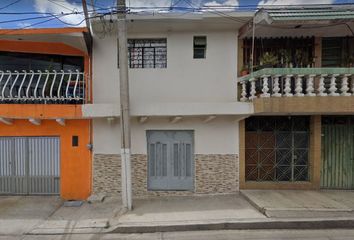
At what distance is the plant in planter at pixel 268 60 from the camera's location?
7.82m

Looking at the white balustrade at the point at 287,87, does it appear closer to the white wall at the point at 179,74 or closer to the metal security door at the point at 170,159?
the white wall at the point at 179,74

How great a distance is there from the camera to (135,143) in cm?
794

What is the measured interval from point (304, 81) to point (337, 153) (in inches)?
111

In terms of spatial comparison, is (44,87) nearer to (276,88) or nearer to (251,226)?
(276,88)

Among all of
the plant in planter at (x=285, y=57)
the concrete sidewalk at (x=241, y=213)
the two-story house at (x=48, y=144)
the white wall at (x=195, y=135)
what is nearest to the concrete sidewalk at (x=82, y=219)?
the concrete sidewalk at (x=241, y=213)

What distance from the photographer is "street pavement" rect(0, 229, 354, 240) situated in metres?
5.32

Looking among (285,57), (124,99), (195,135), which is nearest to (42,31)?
(124,99)

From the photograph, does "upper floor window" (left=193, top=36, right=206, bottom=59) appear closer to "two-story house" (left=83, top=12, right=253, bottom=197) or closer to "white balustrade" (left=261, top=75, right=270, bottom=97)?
"two-story house" (left=83, top=12, right=253, bottom=197)

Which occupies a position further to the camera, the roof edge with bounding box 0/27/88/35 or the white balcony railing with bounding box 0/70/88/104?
the white balcony railing with bounding box 0/70/88/104

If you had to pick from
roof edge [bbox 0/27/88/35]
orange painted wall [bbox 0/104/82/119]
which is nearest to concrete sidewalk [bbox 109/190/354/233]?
orange painted wall [bbox 0/104/82/119]

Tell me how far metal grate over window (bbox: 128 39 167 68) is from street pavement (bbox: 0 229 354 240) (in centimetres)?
457

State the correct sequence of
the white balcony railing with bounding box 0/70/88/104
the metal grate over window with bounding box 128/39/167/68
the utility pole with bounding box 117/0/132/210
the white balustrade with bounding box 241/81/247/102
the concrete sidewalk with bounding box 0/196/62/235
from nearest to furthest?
1. the concrete sidewalk with bounding box 0/196/62/235
2. the utility pole with bounding box 117/0/132/210
3. the white balcony railing with bounding box 0/70/88/104
4. the white balustrade with bounding box 241/81/247/102
5. the metal grate over window with bounding box 128/39/167/68

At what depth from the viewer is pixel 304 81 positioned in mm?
7027

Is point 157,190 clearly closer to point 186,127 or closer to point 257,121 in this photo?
point 186,127
